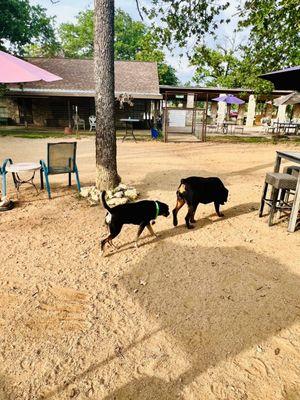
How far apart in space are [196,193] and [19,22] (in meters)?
33.0

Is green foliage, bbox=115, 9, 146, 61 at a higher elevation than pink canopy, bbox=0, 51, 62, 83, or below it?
higher

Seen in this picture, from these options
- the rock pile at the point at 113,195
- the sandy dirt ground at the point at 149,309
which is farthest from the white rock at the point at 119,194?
the sandy dirt ground at the point at 149,309

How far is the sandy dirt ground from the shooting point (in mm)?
2197

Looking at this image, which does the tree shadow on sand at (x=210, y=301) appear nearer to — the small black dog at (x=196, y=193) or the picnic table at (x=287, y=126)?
the small black dog at (x=196, y=193)

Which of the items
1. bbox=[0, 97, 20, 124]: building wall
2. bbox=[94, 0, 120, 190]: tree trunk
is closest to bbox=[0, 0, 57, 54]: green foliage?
bbox=[0, 97, 20, 124]: building wall

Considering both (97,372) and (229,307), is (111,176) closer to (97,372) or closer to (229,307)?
(229,307)

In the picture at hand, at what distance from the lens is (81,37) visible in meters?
49.5

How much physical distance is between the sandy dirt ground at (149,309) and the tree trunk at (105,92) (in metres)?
1.06

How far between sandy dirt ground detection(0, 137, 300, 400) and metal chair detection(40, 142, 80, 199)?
2.95 feet

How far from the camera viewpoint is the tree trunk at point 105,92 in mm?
5449

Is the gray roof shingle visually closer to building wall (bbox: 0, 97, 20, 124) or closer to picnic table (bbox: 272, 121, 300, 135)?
building wall (bbox: 0, 97, 20, 124)

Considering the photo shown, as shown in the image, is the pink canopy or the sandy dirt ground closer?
the sandy dirt ground

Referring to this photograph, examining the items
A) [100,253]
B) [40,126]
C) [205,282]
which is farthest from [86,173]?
[40,126]

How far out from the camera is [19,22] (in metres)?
28.1
